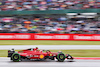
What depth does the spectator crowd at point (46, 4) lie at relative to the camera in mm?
22234

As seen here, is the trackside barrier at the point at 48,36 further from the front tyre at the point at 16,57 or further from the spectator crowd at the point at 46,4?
the front tyre at the point at 16,57

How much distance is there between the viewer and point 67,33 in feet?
69.1

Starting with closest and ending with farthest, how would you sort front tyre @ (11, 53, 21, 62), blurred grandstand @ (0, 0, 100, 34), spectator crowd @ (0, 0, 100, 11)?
front tyre @ (11, 53, 21, 62)
blurred grandstand @ (0, 0, 100, 34)
spectator crowd @ (0, 0, 100, 11)

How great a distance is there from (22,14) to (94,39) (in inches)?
357

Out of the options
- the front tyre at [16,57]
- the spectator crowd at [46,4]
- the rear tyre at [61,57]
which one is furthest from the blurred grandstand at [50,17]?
the front tyre at [16,57]

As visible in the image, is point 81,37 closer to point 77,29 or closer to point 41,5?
point 77,29

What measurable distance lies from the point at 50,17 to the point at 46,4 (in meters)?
1.60

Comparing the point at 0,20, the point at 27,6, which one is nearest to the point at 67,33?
the point at 27,6

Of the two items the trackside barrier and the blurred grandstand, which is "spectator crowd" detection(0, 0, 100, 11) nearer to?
the blurred grandstand

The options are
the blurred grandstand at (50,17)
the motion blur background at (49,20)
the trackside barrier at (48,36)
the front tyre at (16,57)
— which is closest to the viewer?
the front tyre at (16,57)

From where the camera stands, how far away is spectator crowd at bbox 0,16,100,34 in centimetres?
2109

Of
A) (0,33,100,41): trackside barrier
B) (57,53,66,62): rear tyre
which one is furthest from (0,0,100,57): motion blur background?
(57,53,66,62): rear tyre

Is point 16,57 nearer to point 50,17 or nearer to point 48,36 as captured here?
point 48,36

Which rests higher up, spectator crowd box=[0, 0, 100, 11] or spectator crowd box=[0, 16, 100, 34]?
spectator crowd box=[0, 0, 100, 11]
